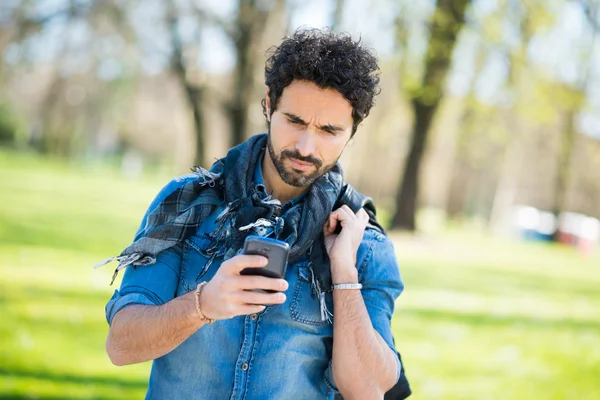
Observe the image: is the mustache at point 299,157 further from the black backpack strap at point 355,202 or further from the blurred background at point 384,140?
the blurred background at point 384,140

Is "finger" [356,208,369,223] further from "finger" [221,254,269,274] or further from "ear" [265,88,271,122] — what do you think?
"finger" [221,254,269,274]

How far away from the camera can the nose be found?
85.7 inches

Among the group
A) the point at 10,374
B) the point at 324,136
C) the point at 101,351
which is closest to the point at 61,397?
the point at 10,374

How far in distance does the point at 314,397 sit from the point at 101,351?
4.47 meters

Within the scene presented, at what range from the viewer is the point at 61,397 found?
4.96m

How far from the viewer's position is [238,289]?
1722 mm

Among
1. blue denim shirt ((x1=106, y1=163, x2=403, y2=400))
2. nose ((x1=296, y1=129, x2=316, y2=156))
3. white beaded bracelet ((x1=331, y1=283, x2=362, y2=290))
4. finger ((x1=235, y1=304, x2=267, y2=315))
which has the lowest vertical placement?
blue denim shirt ((x1=106, y1=163, x2=403, y2=400))

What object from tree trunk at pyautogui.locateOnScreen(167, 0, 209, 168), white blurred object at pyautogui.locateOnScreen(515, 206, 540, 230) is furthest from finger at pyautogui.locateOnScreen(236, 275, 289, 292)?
white blurred object at pyautogui.locateOnScreen(515, 206, 540, 230)

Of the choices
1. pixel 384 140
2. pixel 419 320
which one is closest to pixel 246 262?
pixel 419 320

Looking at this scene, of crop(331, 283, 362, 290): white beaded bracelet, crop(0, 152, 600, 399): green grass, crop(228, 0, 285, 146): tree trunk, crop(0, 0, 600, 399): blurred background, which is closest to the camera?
crop(331, 283, 362, 290): white beaded bracelet

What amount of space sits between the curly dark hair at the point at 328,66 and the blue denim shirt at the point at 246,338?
1.71ft

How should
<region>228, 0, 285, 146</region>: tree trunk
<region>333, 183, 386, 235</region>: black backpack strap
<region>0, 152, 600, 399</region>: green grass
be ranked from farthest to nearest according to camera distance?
<region>228, 0, 285, 146</region>: tree trunk → <region>0, 152, 600, 399</region>: green grass → <region>333, 183, 386, 235</region>: black backpack strap

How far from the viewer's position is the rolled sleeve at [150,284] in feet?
6.49

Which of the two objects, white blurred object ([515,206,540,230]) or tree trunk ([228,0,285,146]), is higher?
tree trunk ([228,0,285,146])
